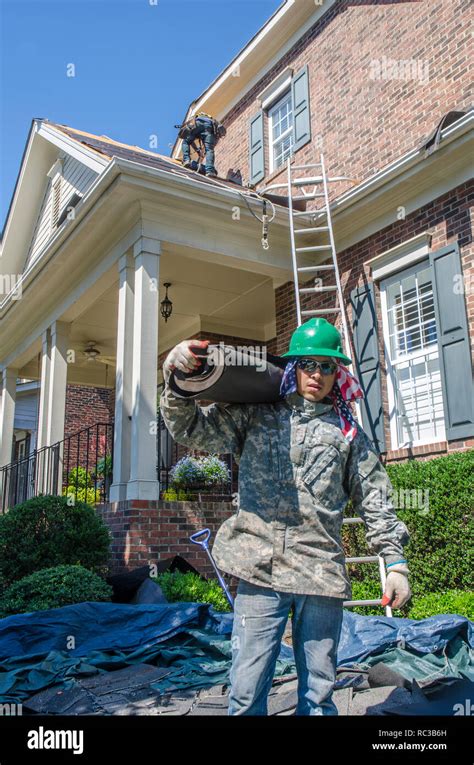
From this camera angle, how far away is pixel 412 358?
286 inches

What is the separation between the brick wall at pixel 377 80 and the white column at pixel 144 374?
3.31 metres

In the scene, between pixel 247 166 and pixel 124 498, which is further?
pixel 247 166

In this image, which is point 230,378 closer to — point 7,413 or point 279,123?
point 279,123

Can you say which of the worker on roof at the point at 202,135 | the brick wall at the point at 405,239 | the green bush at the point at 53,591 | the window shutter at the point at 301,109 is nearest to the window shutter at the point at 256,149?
the worker on roof at the point at 202,135

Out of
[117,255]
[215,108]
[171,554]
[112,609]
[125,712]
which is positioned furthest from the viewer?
[215,108]

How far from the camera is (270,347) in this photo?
11117 millimetres

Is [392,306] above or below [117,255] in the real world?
below

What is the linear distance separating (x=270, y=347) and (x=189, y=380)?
8.86m

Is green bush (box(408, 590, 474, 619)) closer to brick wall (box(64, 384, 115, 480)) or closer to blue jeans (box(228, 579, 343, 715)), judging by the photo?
blue jeans (box(228, 579, 343, 715))

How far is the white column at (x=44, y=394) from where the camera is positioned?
989 cm

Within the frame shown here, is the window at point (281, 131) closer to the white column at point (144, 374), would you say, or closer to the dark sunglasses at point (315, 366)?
the white column at point (144, 374)

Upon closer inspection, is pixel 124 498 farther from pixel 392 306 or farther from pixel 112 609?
pixel 392 306

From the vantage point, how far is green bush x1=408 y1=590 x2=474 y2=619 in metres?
4.89
